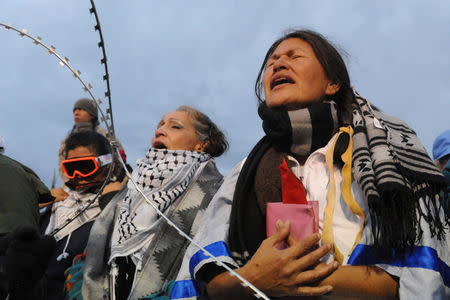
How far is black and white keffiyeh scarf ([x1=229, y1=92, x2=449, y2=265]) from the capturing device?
5.68 feet

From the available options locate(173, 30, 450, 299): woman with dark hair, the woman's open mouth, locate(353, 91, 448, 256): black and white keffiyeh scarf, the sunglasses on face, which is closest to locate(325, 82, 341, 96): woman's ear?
locate(173, 30, 450, 299): woman with dark hair

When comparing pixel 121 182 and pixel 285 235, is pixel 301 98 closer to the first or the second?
pixel 285 235

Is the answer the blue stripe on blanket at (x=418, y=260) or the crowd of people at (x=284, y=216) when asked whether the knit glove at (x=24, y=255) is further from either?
the blue stripe on blanket at (x=418, y=260)

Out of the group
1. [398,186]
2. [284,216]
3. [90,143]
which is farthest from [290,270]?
[90,143]

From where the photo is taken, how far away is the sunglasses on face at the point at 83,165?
3.79 metres

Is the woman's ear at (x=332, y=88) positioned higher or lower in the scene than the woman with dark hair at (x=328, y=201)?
higher

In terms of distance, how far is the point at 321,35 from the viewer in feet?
8.46

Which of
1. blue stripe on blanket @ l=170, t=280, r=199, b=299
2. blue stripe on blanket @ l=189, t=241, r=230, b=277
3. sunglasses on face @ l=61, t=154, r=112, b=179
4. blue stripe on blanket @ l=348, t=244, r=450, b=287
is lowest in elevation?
blue stripe on blanket @ l=170, t=280, r=199, b=299

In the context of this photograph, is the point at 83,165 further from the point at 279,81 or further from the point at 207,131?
the point at 279,81

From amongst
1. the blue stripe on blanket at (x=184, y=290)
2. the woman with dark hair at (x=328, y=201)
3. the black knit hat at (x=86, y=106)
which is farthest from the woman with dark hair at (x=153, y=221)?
the black knit hat at (x=86, y=106)

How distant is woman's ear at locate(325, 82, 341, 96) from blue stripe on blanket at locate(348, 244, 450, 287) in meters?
0.89

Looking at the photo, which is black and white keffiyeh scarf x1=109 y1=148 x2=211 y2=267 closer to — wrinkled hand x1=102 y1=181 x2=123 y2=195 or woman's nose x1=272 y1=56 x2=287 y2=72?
wrinkled hand x1=102 y1=181 x2=123 y2=195

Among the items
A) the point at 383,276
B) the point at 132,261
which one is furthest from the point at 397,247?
the point at 132,261

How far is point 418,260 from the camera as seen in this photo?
1.68 metres
